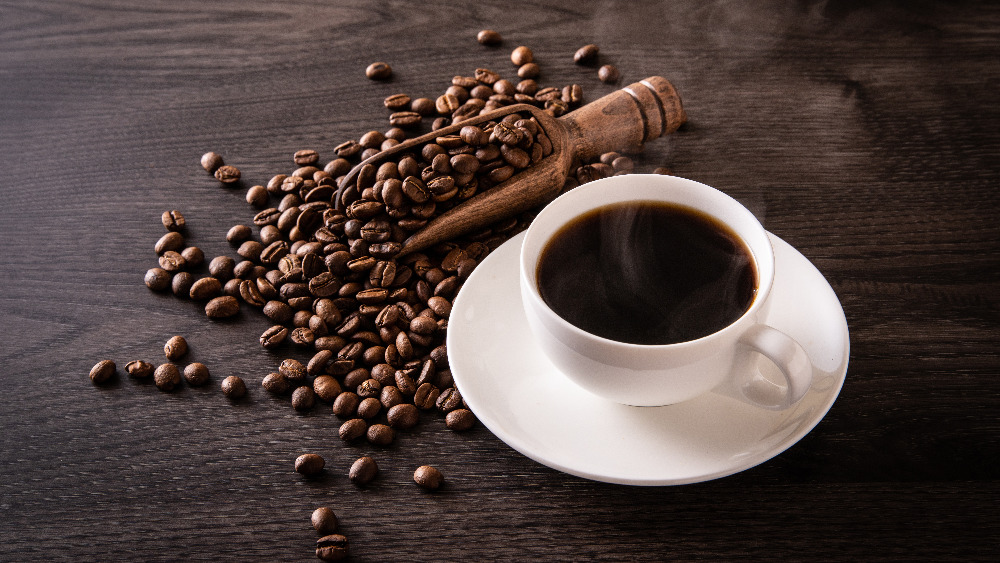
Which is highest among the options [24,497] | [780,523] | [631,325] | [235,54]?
[235,54]

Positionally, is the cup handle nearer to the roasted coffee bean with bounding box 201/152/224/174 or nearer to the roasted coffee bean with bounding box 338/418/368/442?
the roasted coffee bean with bounding box 338/418/368/442

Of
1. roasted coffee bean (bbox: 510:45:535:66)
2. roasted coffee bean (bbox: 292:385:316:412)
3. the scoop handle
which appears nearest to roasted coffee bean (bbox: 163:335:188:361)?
roasted coffee bean (bbox: 292:385:316:412)

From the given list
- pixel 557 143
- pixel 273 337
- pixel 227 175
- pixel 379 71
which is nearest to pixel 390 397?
pixel 273 337

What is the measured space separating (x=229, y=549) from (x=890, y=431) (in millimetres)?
921

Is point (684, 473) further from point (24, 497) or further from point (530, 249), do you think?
point (24, 497)

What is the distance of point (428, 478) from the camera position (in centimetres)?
104

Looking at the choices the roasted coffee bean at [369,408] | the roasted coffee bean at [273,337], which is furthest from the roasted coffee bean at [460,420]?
the roasted coffee bean at [273,337]

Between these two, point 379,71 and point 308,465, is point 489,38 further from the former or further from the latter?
point 308,465

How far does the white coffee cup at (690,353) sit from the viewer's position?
2.81ft

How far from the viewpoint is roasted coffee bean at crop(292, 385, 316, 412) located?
3.84ft

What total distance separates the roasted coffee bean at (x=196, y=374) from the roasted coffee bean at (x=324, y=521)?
0.34m

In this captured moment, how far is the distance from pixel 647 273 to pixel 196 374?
28.7 inches

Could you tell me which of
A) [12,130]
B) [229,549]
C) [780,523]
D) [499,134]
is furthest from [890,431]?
[12,130]

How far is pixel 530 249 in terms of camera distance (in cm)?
100
